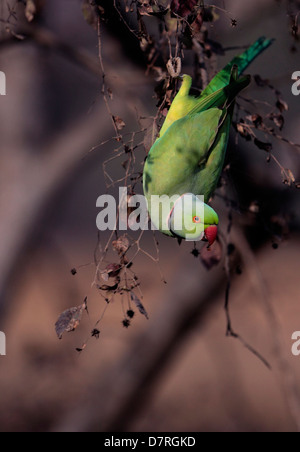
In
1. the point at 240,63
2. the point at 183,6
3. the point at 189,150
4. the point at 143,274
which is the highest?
the point at 143,274

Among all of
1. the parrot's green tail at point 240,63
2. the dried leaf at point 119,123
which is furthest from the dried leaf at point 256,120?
the dried leaf at point 119,123

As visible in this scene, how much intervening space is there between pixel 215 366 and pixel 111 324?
1.46 meters

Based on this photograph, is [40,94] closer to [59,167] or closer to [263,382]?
[59,167]

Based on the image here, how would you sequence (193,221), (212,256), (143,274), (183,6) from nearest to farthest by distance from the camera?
(183,6) < (193,221) < (212,256) < (143,274)

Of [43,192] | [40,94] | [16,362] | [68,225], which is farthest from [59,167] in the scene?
[68,225]

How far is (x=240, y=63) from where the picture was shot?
2.33 meters

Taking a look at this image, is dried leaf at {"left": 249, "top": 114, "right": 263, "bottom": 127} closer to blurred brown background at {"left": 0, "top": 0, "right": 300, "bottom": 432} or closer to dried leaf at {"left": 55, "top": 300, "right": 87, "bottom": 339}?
blurred brown background at {"left": 0, "top": 0, "right": 300, "bottom": 432}

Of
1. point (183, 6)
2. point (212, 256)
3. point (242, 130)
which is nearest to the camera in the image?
point (183, 6)

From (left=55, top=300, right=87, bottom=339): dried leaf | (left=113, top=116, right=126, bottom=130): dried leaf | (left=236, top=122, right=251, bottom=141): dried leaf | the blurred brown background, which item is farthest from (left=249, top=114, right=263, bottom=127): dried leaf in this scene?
(left=55, top=300, right=87, bottom=339): dried leaf

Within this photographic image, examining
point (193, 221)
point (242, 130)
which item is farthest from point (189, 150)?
point (193, 221)

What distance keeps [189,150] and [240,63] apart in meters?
0.59

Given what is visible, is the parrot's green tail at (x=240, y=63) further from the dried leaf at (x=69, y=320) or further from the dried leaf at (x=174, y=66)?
the dried leaf at (x=69, y=320)

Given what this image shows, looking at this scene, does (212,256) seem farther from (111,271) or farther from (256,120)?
(111,271)

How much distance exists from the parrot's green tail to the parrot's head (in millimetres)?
525
